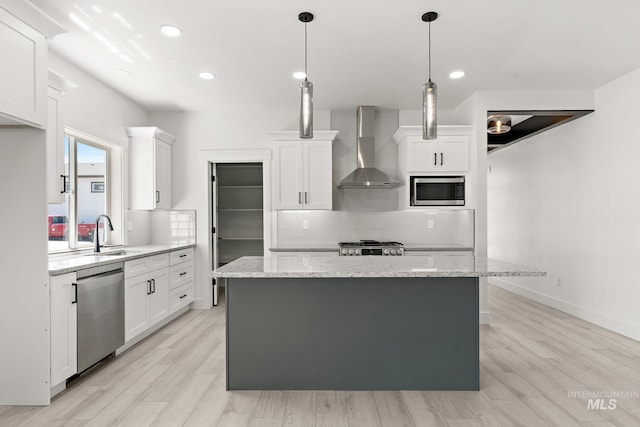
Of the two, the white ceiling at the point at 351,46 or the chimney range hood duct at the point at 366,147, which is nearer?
the white ceiling at the point at 351,46

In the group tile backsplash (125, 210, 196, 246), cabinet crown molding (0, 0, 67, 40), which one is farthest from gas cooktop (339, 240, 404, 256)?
cabinet crown molding (0, 0, 67, 40)

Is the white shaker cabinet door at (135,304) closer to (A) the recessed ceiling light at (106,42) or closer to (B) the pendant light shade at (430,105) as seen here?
(A) the recessed ceiling light at (106,42)

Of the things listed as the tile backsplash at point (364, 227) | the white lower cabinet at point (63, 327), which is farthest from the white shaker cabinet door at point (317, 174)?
the white lower cabinet at point (63, 327)

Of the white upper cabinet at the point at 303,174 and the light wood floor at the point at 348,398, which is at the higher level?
the white upper cabinet at the point at 303,174

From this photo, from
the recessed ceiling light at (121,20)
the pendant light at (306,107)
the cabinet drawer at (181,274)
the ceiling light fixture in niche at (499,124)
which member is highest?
the recessed ceiling light at (121,20)

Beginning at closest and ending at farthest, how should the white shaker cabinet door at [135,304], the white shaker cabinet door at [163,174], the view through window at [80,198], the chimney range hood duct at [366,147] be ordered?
1. the white shaker cabinet door at [135,304]
2. the view through window at [80,198]
3. the white shaker cabinet door at [163,174]
4. the chimney range hood duct at [366,147]

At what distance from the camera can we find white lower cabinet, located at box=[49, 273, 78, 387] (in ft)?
8.38

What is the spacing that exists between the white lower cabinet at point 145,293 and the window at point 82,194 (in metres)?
0.70

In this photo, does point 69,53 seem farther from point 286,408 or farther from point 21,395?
point 286,408

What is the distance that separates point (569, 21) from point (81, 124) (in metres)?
4.35

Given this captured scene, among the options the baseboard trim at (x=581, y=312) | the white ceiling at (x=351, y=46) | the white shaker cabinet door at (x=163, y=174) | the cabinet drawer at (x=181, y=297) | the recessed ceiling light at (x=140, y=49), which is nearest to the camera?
the white ceiling at (x=351, y=46)

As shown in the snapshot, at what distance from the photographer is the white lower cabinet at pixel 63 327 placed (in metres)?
2.55

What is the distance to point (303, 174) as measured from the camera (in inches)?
191

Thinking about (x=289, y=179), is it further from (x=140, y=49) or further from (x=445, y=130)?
(x=140, y=49)
